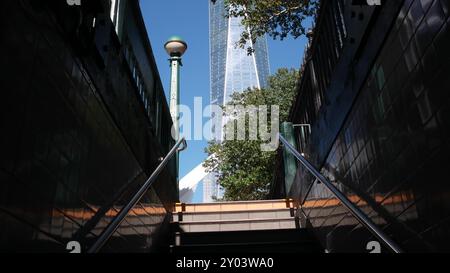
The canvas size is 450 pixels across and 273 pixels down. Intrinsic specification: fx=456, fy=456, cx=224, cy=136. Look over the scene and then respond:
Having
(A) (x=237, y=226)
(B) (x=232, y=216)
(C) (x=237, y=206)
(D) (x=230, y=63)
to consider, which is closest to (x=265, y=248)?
(A) (x=237, y=226)

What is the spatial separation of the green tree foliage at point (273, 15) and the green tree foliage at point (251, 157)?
6796mm

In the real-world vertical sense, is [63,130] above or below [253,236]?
above

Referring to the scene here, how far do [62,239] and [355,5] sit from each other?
2454 millimetres

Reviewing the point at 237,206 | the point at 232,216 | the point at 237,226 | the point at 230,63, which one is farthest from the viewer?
the point at 230,63

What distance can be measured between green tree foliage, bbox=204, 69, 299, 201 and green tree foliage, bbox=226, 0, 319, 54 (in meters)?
6.80

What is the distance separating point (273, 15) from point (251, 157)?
823 cm

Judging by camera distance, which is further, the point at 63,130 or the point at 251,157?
the point at 251,157

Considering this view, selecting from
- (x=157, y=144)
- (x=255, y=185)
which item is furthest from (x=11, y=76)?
(x=255, y=185)

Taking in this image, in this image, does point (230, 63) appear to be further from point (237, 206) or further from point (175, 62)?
point (237, 206)

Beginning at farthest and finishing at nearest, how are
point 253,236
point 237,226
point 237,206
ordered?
point 237,206 → point 237,226 → point 253,236

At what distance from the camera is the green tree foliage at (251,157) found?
55.0 feet

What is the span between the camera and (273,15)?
9.19m

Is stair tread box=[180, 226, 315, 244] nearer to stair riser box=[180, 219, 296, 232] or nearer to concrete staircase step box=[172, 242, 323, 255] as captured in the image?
concrete staircase step box=[172, 242, 323, 255]
